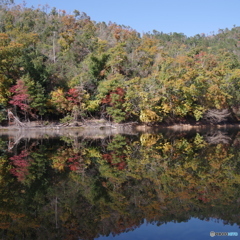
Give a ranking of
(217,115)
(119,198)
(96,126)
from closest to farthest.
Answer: (119,198) < (96,126) < (217,115)

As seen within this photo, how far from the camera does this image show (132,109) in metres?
37.0

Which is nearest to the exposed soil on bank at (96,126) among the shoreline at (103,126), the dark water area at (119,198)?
the shoreline at (103,126)

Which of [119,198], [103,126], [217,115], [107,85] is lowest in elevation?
[119,198]

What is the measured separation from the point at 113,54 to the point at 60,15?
33.0m

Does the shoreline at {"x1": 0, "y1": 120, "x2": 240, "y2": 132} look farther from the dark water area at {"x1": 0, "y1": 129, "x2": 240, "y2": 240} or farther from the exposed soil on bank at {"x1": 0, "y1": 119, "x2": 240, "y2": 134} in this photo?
A: the dark water area at {"x1": 0, "y1": 129, "x2": 240, "y2": 240}

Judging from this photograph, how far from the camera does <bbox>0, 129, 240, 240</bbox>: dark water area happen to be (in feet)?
23.2

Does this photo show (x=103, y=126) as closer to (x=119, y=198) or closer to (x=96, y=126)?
(x=96, y=126)

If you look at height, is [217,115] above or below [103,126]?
above

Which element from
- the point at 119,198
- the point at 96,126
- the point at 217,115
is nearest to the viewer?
the point at 119,198

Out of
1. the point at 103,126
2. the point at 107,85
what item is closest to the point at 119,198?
the point at 103,126

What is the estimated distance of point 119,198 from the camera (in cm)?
902

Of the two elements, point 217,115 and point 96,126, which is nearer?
point 96,126

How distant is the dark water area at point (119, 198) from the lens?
7062mm

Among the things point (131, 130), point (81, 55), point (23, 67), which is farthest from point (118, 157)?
point (81, 55)
